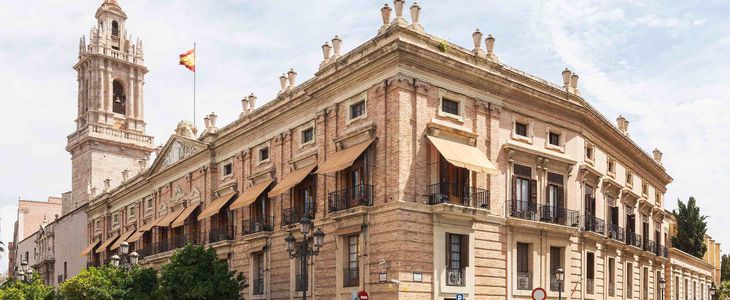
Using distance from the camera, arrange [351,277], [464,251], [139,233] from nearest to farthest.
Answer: [464,251]
[351,277]
[139,233]

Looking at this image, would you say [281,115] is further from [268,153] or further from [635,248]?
[635,248]

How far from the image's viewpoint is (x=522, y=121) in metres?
28.5

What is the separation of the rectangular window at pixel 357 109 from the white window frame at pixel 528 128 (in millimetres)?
5578

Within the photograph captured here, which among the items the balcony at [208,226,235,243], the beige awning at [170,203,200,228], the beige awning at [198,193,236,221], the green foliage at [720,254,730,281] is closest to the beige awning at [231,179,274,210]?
the beige awning at [198,193,236,221]

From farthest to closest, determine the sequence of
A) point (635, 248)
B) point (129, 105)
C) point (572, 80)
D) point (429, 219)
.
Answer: point (129, 105)
point (635, 248)
point (572, 80)
point (429, 219)

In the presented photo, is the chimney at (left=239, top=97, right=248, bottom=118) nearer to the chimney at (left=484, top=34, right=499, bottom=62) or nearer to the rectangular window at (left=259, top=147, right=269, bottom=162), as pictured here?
the rectangular window at (left=259, top=147, right=269, bottom=162)

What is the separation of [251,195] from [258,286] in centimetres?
383

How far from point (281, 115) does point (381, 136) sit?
7.83m

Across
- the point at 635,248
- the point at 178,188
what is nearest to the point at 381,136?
the point at 635,248

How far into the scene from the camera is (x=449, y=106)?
26.1m

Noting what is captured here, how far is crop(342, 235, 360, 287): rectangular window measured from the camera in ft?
84.2

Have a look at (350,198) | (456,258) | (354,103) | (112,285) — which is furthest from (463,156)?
(112,285)

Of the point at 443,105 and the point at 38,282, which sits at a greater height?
the point at 443,105

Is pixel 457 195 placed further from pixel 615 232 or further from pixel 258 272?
pixel 615 232
